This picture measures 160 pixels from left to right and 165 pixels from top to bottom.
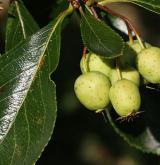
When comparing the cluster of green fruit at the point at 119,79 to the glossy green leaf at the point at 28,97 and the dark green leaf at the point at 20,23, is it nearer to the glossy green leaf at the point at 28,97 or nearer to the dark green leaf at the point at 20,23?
the glossy green leaf at the point at 28,97

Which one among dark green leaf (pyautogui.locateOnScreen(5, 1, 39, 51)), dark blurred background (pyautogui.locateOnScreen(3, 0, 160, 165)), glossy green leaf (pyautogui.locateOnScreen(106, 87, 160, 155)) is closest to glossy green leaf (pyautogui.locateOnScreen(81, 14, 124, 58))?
dark green leaf (pyautogui.locateOnScreen(5, 1, 39, 51))

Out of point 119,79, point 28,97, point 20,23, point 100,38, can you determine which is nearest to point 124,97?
point 119,79

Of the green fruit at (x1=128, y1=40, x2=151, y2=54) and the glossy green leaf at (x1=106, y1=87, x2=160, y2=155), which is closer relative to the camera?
the green fruit at (x1=128, y1=40, x2=151, y2=54)

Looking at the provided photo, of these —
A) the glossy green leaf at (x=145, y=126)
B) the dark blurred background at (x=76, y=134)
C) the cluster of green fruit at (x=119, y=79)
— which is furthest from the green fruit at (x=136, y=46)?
the dark blurred background at (x=76, y=134)

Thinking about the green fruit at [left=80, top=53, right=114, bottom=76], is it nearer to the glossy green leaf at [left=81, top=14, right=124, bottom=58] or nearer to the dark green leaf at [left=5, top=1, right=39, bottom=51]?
the glossy green leaf at [left=81, top=14, right=124, bottom=58]

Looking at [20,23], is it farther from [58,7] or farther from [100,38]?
[100,38]

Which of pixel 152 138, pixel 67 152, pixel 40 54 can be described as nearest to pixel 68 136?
pixel 67 152
